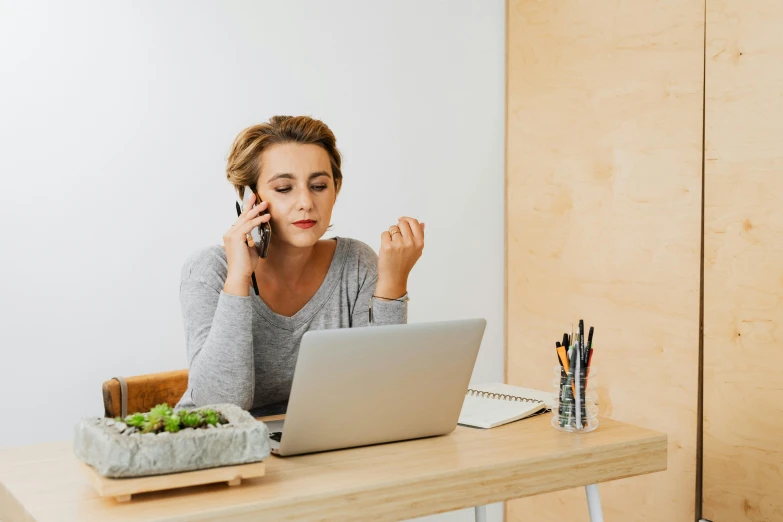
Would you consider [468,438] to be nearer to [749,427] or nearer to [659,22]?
[749,427]

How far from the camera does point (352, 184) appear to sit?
2.77 metres

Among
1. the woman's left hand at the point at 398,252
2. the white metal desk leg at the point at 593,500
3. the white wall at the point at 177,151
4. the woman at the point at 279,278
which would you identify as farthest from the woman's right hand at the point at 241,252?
the white wall at the point at 177,151

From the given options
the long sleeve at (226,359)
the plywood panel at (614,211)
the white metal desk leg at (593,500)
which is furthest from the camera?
the plywood panel at (614,211)

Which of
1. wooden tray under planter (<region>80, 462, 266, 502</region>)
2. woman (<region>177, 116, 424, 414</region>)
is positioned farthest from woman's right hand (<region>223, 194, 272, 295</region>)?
wooden tray under planter (<region>80, 462, 266, 502</region>)

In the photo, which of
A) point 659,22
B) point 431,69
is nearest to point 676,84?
point 659,22

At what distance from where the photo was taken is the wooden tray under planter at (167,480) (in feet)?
3.17

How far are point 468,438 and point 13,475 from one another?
0.66m

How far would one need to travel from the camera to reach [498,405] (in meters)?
1.51

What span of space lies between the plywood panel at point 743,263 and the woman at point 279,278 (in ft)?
2.88

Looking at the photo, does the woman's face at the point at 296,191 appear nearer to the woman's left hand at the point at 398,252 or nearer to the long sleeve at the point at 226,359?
the woman's left hand at the point at 398,252

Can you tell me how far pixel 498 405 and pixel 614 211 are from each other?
1153mm

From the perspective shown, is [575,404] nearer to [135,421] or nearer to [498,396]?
[498,396]

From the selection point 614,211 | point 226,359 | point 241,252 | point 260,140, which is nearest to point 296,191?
point 260,140

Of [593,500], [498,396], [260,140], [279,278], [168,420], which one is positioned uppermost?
[260,140]
